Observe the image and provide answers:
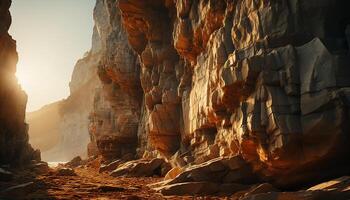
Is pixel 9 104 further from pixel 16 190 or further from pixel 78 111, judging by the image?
pixel 78 111

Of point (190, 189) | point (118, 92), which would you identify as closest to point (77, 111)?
point (118, 92)

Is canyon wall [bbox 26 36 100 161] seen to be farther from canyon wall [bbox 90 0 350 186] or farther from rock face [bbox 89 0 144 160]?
canyon wall [bbox 90 0 350 186]

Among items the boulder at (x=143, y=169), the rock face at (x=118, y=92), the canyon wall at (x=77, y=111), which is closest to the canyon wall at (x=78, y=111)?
the canyon wall at (x=77, y=111)

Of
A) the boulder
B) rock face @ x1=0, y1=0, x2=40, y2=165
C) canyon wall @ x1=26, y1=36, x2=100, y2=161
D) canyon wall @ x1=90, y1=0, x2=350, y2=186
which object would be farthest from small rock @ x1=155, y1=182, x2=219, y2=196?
canyon wall @ x1=26, y1=36, x2=100, y2=161

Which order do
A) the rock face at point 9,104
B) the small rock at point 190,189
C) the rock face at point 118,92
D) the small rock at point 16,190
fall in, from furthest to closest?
the rock face at point 118,92, the rock face at point 9,104, the small rock at point 190,189, the small rock at point 16,190

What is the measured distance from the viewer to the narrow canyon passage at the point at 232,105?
42.6ft

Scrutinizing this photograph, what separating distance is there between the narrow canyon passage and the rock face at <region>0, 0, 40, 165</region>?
0.41ft

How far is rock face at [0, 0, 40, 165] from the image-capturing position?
27906 millimetres

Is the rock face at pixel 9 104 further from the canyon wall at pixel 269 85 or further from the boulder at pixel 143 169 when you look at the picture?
the canyon wall at pixel 269 85

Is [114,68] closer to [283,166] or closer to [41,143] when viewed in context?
[283,166]

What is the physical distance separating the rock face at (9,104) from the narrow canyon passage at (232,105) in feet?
0.41

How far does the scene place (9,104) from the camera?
30.9 metres

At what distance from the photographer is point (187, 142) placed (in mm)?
26844

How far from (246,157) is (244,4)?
309 inches
